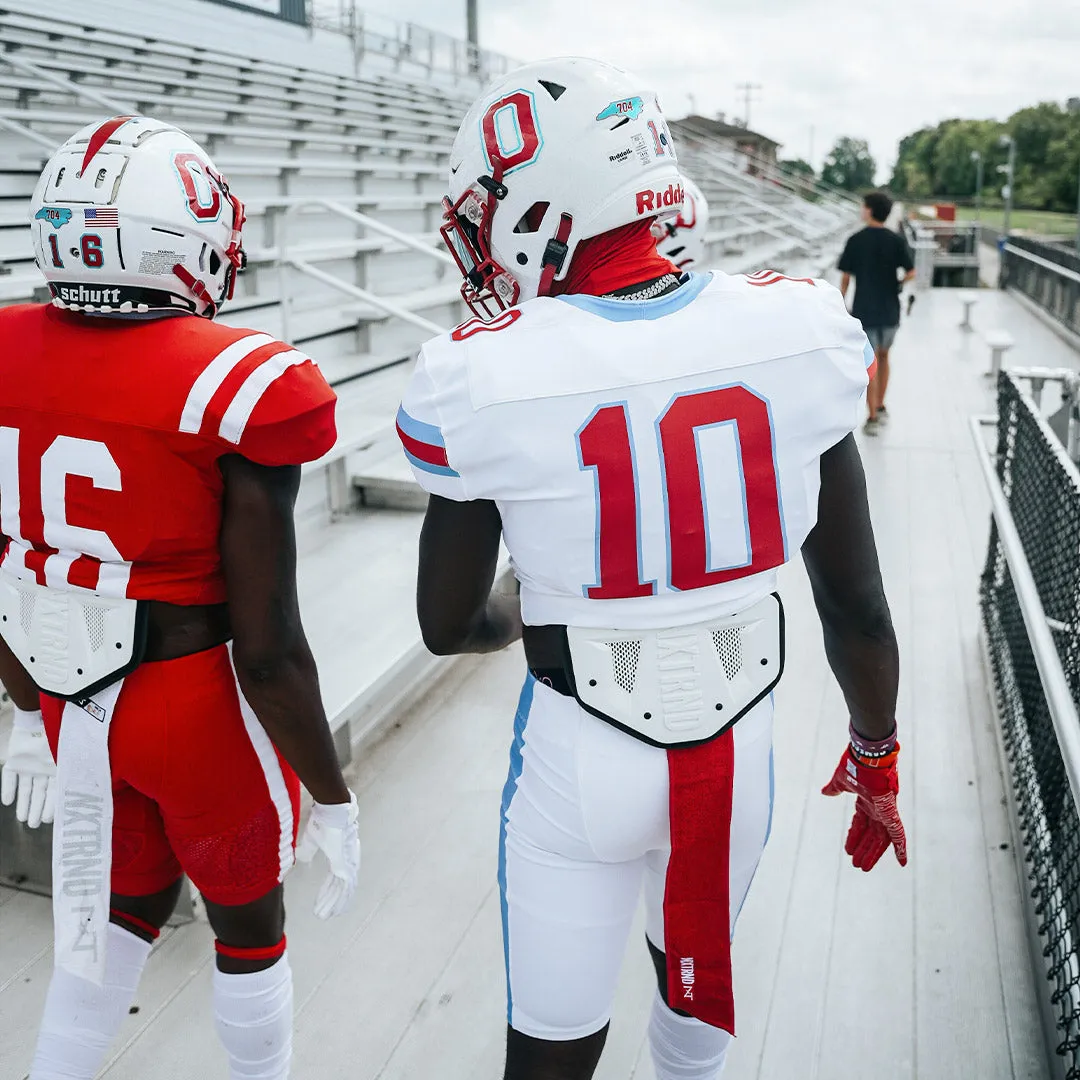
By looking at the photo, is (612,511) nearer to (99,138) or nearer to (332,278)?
(99,138)

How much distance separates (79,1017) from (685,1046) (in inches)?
34.9

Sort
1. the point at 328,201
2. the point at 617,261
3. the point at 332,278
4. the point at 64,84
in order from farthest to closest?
the point at 64,84
the point at 328,201
the point at 332,278
the point at 617,261

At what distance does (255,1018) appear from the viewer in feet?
5.41

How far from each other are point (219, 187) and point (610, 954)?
3.74 ft

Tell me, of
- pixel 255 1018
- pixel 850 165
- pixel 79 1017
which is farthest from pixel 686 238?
pixel 850 165

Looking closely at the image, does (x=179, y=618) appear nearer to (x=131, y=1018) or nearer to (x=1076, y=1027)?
(x=131, y=1018)

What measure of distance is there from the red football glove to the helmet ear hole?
35.0 inches

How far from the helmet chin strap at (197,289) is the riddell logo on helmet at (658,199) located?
0.61 metres

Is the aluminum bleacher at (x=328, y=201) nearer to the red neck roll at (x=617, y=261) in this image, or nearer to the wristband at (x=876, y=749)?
the wristband at (x=876, y=749)

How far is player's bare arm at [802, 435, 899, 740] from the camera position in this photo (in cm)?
134

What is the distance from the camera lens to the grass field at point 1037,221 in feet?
170

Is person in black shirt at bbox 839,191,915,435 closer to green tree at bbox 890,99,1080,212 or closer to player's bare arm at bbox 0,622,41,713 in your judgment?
player's bare arm at bbox 0,622,41,713

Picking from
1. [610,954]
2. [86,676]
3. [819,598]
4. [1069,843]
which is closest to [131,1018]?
[86,676]

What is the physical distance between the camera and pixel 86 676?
56.2 inches
